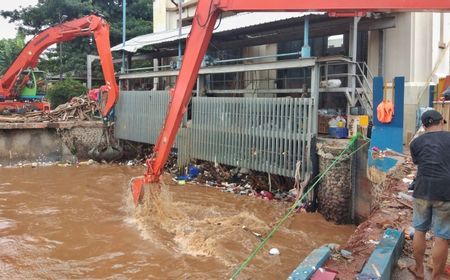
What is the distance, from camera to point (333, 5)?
4660 mm

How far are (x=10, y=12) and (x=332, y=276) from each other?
2476 centimetres

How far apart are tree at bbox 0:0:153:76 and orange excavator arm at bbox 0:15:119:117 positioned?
781 centimetres

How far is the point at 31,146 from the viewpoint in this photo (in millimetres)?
13859

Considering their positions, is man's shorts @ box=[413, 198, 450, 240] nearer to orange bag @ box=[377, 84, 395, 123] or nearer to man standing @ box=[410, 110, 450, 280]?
man standing @ box=[410, 110, 450, 280]

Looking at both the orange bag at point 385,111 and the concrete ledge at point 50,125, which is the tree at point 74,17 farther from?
the orange bag at point 385,111

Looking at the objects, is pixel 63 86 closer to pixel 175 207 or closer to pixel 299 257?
pixel 175 207

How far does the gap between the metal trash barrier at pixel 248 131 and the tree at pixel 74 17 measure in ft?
36.2

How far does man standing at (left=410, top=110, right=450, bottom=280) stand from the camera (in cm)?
332

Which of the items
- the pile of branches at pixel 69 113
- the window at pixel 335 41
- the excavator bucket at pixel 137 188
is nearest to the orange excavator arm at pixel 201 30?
the excavator bucket at pixel 137 188

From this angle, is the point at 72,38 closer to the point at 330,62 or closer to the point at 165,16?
the point at 165,16

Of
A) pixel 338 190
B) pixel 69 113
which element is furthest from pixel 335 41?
pixel 69 113

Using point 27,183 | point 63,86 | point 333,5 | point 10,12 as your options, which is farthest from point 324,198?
point 10,12

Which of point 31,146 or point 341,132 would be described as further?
point 31,146

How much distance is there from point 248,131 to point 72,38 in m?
8.04
